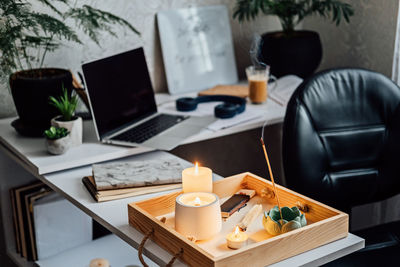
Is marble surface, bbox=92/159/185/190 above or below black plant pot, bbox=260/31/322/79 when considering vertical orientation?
below

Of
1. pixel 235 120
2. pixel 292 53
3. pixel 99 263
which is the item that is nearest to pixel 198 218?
pixel 99 263

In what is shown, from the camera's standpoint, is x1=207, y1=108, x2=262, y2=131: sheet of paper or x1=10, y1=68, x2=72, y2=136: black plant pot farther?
x1=207, y1=108, x2=262, y2=131: sheet of paper

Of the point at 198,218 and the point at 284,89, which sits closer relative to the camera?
the point at 198,218

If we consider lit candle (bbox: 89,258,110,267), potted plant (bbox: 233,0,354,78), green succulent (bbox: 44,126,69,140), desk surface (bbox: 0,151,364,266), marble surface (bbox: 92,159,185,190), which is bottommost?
lit candle (bbox: 89,258,110,267)

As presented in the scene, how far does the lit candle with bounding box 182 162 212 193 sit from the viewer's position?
121 cm

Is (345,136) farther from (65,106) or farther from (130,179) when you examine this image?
(65,106)

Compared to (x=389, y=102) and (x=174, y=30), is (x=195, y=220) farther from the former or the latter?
(x=174, y=30)

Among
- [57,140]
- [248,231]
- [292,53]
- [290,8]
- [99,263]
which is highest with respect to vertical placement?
[290,8]

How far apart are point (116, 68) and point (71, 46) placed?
320 millimetres

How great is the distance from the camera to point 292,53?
6.81ft

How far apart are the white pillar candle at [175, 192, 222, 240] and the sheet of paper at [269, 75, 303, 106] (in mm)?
930

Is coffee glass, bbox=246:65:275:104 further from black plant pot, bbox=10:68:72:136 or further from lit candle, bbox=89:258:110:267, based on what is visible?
lit candle, bbox=89:258:110:267

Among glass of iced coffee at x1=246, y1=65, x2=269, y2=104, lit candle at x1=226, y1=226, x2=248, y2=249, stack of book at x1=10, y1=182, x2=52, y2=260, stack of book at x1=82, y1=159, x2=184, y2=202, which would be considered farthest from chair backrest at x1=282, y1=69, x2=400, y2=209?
stack of book at x1=10, y1=182, x2=52, y2=260

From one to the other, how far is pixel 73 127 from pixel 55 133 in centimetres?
6
